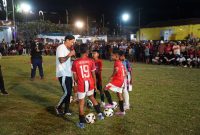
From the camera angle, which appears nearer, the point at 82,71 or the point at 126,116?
the point at 82,71

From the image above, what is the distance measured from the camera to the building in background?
41906 millimetres

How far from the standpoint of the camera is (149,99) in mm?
9922

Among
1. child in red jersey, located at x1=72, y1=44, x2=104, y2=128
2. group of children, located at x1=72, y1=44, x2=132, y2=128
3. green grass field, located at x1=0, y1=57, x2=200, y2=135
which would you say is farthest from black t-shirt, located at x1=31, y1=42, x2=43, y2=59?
child in red jersey, located at x1=72, y1=44, x2=104, y2=128

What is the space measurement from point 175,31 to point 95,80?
128ft

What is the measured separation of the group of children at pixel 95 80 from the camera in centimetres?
704

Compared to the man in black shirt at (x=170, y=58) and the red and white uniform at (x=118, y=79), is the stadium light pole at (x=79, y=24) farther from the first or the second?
the red and white uniform at (x=118, y=79)

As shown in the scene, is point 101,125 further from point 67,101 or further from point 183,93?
point 183,93

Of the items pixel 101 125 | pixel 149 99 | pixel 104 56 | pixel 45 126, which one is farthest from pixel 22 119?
pixel 104 56

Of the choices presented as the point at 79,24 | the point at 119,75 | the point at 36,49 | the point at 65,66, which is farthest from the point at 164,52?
the point at 79,24

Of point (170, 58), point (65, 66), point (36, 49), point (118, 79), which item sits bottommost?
point (170, 58)

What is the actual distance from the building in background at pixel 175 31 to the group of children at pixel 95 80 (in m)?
31.7

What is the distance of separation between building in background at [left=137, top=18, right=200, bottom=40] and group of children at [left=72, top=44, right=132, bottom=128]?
104ft

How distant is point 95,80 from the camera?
7387 mm

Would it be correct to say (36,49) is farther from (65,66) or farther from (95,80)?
(95,80)
